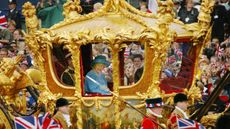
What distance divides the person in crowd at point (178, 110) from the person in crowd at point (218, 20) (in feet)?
24.3

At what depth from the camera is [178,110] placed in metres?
14.9

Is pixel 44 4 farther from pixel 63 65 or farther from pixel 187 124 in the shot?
pixel 187 124

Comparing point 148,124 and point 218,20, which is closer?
point 148,124

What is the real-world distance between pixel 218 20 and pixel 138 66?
23.5 feet

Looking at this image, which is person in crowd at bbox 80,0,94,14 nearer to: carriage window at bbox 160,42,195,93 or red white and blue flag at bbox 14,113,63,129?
carriage window at bbox 160,42,195,93

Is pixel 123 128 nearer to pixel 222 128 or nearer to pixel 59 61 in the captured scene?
pixel 59 61

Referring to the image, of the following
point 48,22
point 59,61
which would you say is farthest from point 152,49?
point 48,22

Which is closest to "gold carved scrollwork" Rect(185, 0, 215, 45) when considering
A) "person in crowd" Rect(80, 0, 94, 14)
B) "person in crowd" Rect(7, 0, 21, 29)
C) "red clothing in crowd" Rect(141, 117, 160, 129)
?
"red clothing in crowd" Rect(141, 117, 160, 129)

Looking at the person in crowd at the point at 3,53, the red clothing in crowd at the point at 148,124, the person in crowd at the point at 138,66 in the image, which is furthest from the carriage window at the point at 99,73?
the person in crowd at the point at 3,53

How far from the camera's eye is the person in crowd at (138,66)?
15.7 meters

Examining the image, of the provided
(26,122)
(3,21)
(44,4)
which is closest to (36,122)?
(26,122)

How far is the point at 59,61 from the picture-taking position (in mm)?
16172

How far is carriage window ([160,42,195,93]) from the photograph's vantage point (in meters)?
15.9

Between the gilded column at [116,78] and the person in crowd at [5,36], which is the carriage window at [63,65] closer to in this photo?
the gilded column at [116,78]
